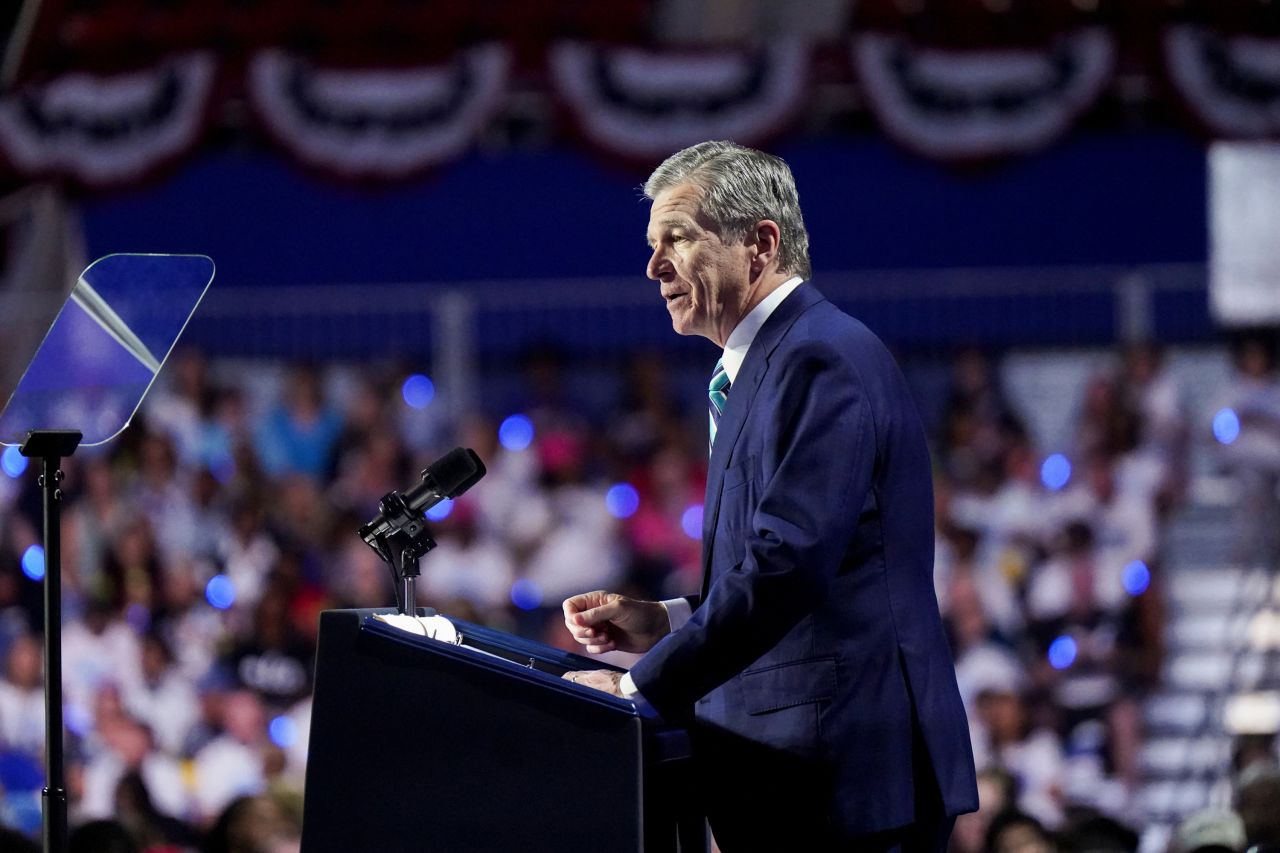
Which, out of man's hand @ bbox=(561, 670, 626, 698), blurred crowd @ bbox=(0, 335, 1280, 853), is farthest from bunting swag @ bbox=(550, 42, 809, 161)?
man's hand @ bbox=(561, 670, 626, 698)

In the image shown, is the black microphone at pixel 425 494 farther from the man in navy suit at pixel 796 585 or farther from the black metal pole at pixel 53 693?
the black metal pole at pixel 53 693

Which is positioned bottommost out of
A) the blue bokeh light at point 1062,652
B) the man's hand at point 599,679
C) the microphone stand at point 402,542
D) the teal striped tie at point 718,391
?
the blue bokeh light at point 1062,652

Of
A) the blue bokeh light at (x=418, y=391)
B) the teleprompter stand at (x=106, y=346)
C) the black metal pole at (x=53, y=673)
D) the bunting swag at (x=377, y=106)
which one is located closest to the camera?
the black metal pole at (x=53, y=673)

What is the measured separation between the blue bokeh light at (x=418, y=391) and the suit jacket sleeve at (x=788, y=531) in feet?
19.1

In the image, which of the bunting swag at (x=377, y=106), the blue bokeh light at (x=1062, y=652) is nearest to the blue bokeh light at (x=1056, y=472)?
the blue bokeh light at (x=1062, y=652)

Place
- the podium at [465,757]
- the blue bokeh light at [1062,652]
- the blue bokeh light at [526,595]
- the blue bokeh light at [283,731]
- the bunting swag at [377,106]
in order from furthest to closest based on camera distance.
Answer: the bunting swag at [377,106] → the blue bokeh light at [526,595] → the blue bokeh light at [1062,652] → the blue bokeh light at [283,731] → the podium at [465,757]

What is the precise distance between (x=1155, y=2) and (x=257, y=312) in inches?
191

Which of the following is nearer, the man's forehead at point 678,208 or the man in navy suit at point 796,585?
the man in navy suit at point 796,585

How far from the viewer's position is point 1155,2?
369 inches

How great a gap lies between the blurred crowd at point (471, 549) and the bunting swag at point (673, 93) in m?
1.54

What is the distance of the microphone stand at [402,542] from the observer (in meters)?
2.44

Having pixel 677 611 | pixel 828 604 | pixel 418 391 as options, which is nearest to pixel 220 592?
pixel 418 391

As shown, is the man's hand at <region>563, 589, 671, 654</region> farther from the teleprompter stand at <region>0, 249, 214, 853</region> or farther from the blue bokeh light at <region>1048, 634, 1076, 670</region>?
the blue bokeh light at <region>1048, 634, 1076, 670</region>

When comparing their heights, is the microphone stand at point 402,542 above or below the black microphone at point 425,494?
below
